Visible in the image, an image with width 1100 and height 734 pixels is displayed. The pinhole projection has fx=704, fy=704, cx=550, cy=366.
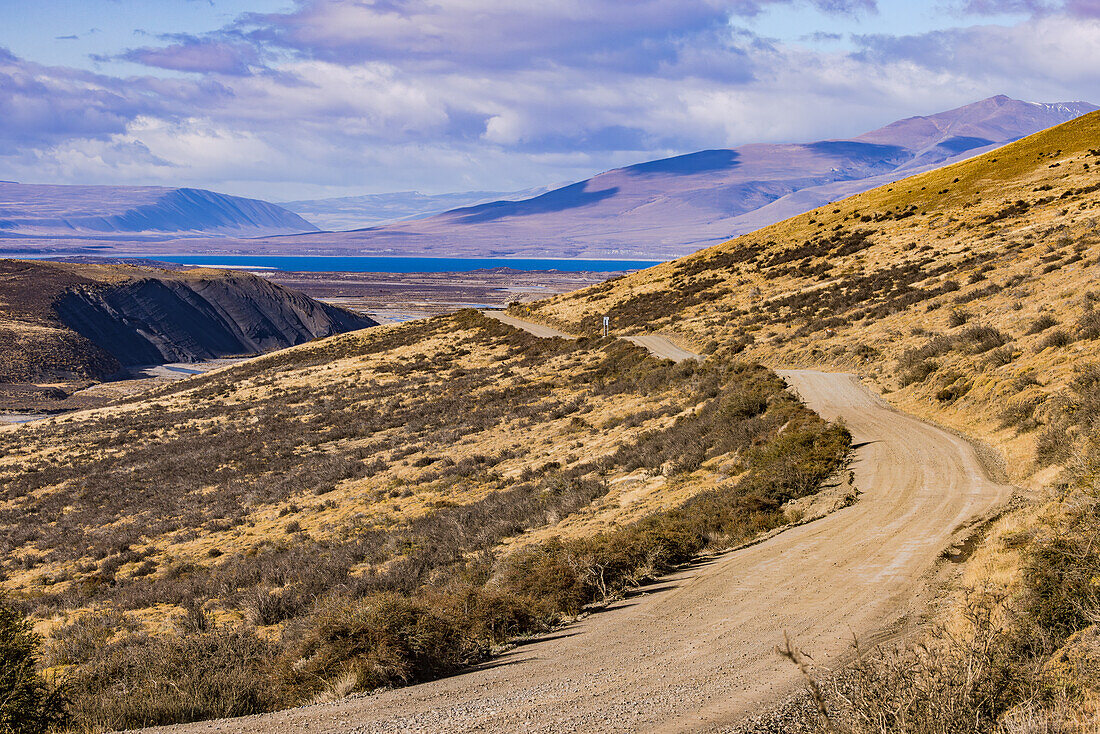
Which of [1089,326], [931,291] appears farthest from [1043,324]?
[931,291]

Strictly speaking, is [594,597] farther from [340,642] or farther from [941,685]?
[941,685]

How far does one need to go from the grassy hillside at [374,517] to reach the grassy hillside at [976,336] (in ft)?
14.0

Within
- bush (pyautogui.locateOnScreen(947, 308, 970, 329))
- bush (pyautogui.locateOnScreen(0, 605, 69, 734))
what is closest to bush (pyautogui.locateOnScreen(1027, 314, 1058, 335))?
bush (pyautogui.locateOnScreen(947, 308, 970, 329))

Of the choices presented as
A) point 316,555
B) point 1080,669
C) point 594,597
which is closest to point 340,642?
point 594,597

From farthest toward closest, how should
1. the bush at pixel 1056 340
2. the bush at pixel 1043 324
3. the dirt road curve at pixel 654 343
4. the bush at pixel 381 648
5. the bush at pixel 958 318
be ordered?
1. the dirt road curve at pixel 654 343
2. the bush at pixel 958 318
3. the bush at pixel 1043 324
4. the bush at pixel 1056 340
5. the bush at pixel 381 648

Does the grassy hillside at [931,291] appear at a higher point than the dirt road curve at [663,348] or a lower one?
higher

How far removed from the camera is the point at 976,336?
21.6m

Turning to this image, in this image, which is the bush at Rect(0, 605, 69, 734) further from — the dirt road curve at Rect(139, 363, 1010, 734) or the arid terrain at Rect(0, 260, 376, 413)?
the arid terrain at Rect(0, 260, 376, 413)

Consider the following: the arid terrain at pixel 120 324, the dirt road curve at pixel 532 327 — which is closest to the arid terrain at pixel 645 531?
the dirt road curve at pixel 532 327

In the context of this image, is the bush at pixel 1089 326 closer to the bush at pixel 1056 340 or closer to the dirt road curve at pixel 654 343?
the bush at pixel 1056 340

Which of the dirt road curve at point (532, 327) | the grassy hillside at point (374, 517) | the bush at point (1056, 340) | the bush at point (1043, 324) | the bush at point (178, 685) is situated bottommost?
the grassy hillside at point (374, 517)

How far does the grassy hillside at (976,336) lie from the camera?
511 centimetres

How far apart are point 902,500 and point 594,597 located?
622 centimetres

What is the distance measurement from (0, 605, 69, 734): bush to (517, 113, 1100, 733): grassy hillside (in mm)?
7019
